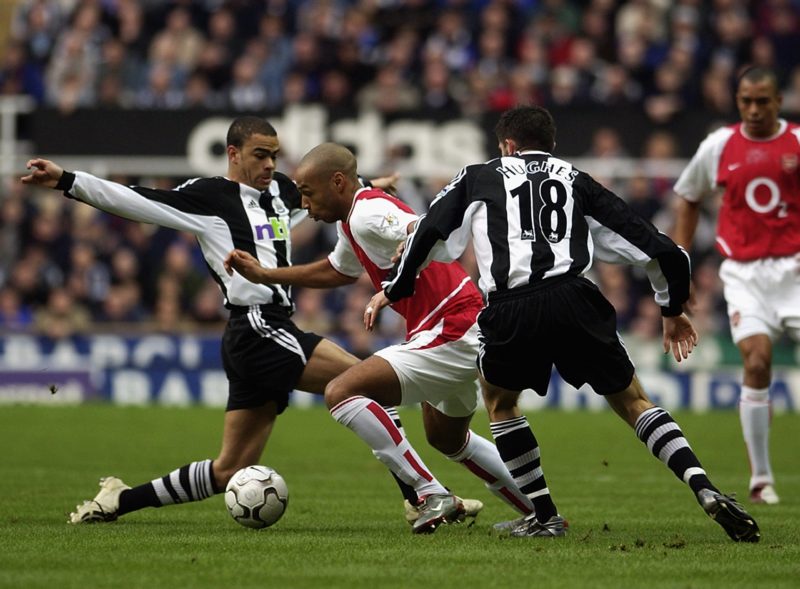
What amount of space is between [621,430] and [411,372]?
908 centimetres

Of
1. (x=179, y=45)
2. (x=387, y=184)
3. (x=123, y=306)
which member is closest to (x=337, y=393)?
(x=387, y=184)

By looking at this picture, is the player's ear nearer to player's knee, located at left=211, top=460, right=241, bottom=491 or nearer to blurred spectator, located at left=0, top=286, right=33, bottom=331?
player's knee, located at left=211, top=460, right=241, bottom=491

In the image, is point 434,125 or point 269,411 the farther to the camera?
point 434,125

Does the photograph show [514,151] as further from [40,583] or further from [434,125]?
[434,125]

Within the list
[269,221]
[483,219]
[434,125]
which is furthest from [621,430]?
[483,219]

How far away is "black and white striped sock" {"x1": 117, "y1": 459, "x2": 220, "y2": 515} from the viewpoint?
8.28m

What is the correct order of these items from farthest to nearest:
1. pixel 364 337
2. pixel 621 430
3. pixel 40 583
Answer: pixel 364 337 < pixel 621 430 < pixel 40 583

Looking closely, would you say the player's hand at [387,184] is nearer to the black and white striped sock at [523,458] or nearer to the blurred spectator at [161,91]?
the black and white striped sock at [523,458]

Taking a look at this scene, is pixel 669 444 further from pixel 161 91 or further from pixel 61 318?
pixel 161 91

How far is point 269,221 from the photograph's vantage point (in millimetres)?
8711

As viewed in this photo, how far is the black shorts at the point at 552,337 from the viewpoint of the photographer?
707 centimetres

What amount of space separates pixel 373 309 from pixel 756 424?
372cm

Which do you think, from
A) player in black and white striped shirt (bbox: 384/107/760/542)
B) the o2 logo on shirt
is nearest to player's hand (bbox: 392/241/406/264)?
player in black and white striped shirt (bbox: 384/107/760/542)

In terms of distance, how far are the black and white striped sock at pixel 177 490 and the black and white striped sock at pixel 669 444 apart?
101 inches
